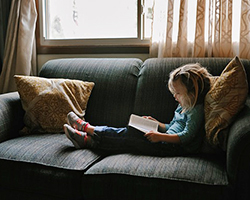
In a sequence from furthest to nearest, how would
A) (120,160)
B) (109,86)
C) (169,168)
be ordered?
(109,86) → (120,160) → (169,168)

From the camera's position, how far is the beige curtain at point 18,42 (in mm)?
2791

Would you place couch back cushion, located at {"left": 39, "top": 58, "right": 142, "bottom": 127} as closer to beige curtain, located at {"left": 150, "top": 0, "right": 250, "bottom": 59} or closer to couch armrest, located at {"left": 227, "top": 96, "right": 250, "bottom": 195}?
beige curtain, located at {"left": 150, "top": 0, "right": 250, "bottom": 59}

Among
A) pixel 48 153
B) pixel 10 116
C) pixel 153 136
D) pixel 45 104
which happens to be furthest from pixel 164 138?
pixel 10 116

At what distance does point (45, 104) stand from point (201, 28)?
1231mm

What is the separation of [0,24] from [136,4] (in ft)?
4.03

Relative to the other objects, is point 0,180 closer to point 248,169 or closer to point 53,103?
point 53,103

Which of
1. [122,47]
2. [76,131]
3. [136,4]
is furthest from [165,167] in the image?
[136,4]

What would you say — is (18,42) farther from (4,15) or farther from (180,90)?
(180,90)

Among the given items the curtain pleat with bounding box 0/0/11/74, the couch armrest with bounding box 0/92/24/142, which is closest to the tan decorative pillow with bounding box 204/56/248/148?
the couch armrest with bounding box 0/92/24/142

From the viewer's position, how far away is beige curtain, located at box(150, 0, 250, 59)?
90.2 inches

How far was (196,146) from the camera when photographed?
1747mm

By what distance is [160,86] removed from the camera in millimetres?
2168

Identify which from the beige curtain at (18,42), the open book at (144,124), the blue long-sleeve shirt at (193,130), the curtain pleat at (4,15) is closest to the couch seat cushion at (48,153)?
the open book at (144,124)

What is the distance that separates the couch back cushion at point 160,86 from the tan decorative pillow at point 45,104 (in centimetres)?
43
